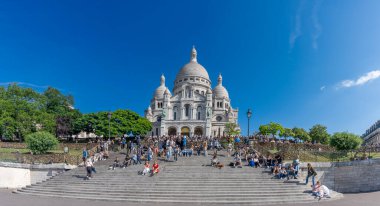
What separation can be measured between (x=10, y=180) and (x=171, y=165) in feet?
36.6

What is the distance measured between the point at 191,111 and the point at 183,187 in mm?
55632

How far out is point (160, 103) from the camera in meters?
81.1

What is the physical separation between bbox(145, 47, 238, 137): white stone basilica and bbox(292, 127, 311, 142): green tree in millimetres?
15984

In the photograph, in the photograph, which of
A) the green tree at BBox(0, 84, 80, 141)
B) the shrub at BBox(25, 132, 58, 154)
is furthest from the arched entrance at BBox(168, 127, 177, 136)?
the shrub at BBox(25, 132, 58, 154)

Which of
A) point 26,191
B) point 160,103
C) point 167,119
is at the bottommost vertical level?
point 26,191

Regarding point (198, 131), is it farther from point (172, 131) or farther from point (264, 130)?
point (264, 130)

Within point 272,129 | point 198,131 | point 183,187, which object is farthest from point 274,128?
point 183,187

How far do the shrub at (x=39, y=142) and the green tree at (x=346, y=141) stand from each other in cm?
3114

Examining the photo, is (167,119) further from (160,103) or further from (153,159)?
(153,159)

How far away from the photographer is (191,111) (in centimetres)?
7031

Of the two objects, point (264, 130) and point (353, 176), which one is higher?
point (264, 130)

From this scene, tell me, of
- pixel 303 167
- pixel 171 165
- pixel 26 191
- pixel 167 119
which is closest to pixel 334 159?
pixel 303 167

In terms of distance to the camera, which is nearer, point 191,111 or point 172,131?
point 172,131

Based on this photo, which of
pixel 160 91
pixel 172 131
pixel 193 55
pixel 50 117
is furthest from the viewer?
pixel 193 55
